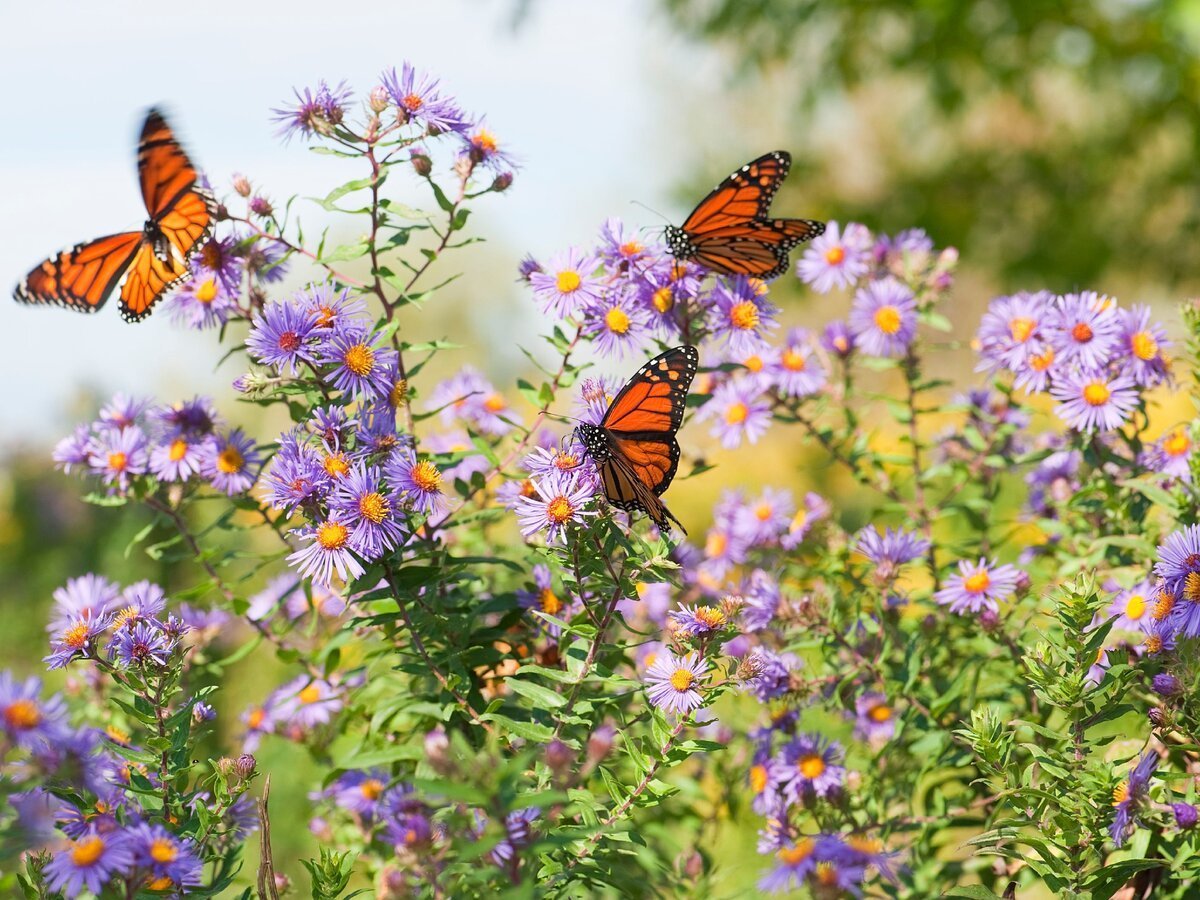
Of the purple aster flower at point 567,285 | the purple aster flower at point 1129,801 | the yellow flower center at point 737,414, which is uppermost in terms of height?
the yellow flower center at point 737,414

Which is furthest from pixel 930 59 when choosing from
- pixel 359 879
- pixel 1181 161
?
pixel 359 879

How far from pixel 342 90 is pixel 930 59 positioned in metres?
7.16

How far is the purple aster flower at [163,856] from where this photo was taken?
58.6 inches

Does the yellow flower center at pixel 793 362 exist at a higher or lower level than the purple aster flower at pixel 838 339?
lower

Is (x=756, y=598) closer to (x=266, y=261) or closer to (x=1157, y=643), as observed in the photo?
(x=1157, y=643)

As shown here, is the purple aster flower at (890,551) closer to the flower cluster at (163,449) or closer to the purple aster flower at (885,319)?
the purple aster flower at (885,319)

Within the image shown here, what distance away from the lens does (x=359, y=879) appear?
12.0 feet

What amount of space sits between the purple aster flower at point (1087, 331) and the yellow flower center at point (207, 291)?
6.13 ft

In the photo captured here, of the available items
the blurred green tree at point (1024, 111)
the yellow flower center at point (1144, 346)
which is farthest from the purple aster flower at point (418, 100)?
the blurred green tree at point (1024, 111)

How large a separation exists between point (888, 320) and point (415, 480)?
1.45 metres

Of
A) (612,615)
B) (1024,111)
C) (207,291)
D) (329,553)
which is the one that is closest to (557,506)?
(612,615)

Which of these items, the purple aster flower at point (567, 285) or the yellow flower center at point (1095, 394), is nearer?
the purple aster flower at point (567, 285)

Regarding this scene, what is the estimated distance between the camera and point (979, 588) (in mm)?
2361

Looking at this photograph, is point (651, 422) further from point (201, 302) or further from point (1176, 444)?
point (1176, 444)
